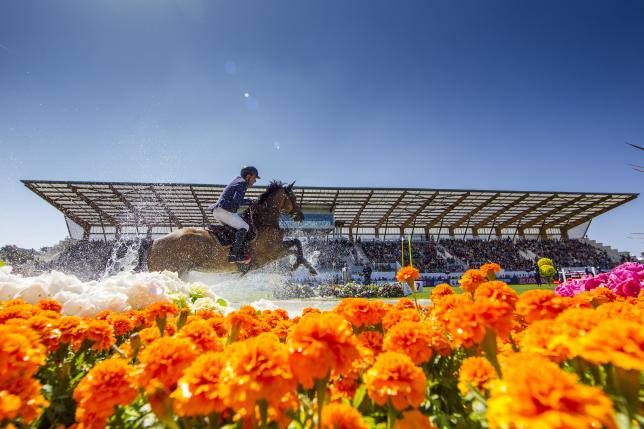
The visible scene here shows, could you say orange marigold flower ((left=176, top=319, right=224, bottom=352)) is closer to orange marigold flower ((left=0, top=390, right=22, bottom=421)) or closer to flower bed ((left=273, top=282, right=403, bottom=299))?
orange marigold flower ((left=0, top=390, right=22, bottom=421))

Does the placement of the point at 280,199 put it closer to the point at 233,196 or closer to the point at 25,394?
the point at 233,196

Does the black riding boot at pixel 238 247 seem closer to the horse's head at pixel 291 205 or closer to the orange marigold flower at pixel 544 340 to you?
the horse's head at pixel 291 205

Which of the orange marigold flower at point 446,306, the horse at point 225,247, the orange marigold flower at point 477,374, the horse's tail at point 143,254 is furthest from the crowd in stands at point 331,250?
the orange marigold flower at point 477,374

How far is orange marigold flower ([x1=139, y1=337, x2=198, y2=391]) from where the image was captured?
2.93 feet

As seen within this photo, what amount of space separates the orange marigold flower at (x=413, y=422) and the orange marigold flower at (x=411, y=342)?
8.2 inches

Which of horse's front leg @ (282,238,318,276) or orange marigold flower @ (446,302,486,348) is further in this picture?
horse's front leg @ (282,238,318,276)

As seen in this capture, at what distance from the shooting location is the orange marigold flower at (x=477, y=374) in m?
1.04

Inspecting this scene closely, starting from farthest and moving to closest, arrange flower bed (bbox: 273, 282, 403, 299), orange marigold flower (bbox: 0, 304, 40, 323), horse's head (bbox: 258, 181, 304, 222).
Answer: flower bed (bbox: 273, 282, 403, 299), horse's head (bbox: 258, 181, 304, 222), orange marigold flower (bbox: 0, 304, 40, 323)

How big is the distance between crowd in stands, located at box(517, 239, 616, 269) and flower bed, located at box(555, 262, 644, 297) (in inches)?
1597

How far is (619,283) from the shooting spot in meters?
3.03

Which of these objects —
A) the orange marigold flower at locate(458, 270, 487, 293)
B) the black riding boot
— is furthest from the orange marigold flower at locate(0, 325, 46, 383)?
the black riding boot

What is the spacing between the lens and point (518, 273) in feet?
95.8

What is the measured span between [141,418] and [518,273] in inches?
1345

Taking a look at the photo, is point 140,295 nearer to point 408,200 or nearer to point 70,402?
point 70,402
